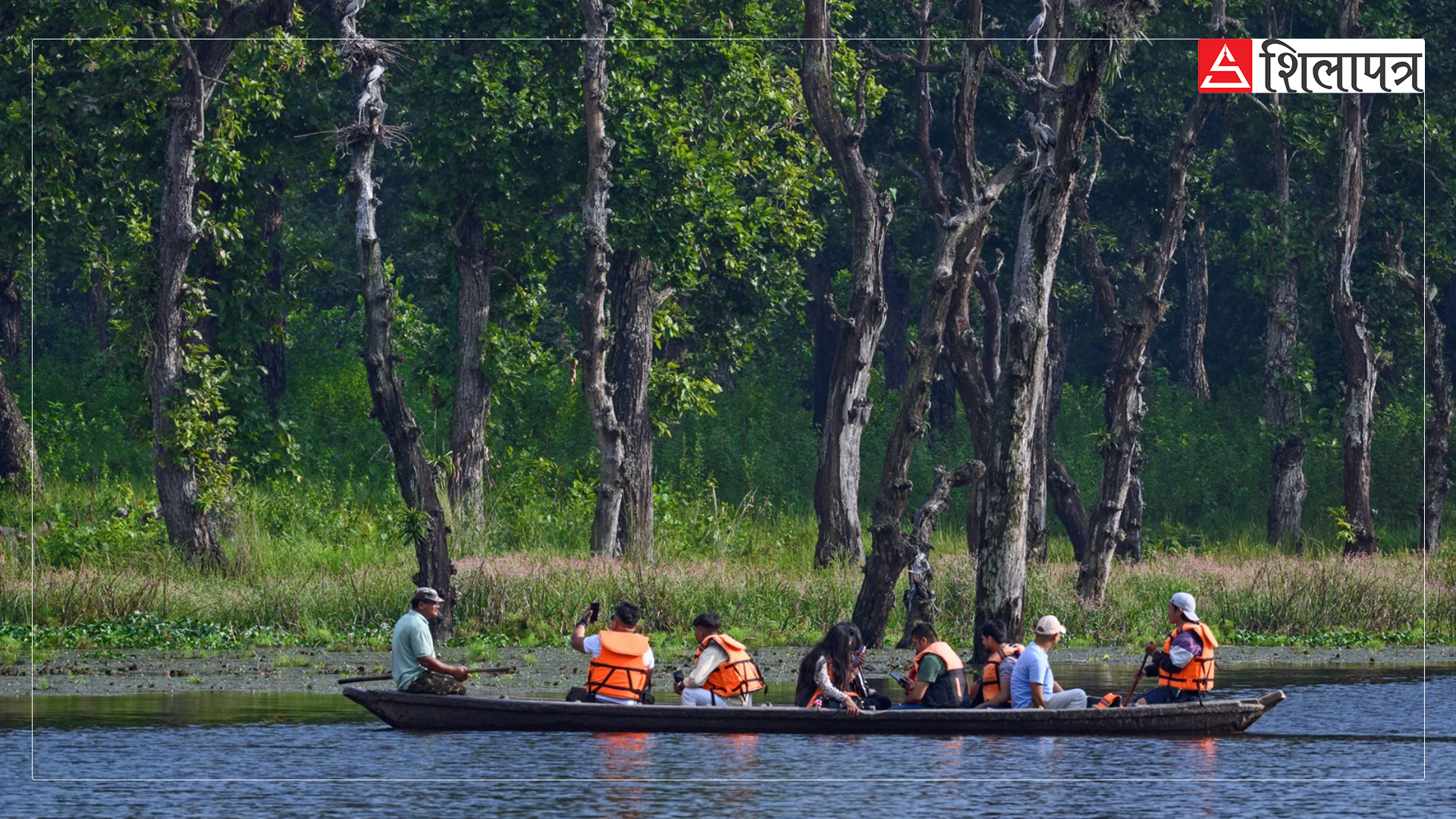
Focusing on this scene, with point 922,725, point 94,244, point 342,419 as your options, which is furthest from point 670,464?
point 922,725

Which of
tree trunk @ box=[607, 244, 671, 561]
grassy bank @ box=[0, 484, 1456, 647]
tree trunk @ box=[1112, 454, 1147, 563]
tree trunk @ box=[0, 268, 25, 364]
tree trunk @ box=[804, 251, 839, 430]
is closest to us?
grassy bank @ box=[0, 484, 1456, 647]

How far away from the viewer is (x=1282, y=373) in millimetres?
42500

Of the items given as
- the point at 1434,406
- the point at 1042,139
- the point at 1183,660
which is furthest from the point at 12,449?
the point at 1434,406

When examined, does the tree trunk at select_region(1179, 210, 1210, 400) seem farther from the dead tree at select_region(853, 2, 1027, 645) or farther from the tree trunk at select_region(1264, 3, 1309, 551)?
the dead tree at select_region(853, 2, 1027, 645)

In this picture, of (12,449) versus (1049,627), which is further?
(12,449)

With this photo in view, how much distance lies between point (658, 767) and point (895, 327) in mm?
32928

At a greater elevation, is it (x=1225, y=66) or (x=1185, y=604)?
(x=1225, y=66)

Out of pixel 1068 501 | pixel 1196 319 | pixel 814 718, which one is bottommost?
pixel 814 718

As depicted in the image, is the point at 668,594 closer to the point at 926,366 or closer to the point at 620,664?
the point at 926,366

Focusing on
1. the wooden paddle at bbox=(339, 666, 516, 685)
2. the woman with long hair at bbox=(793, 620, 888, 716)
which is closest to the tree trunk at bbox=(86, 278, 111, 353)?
the wooden paddle at bbox=(339, 666, 516, 685)

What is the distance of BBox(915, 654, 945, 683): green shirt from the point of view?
818 inches

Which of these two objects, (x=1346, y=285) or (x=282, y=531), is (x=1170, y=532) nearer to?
(x=1346, y=285)

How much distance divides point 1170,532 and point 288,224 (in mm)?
23414

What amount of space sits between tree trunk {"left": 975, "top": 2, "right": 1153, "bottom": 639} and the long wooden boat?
553 cm
